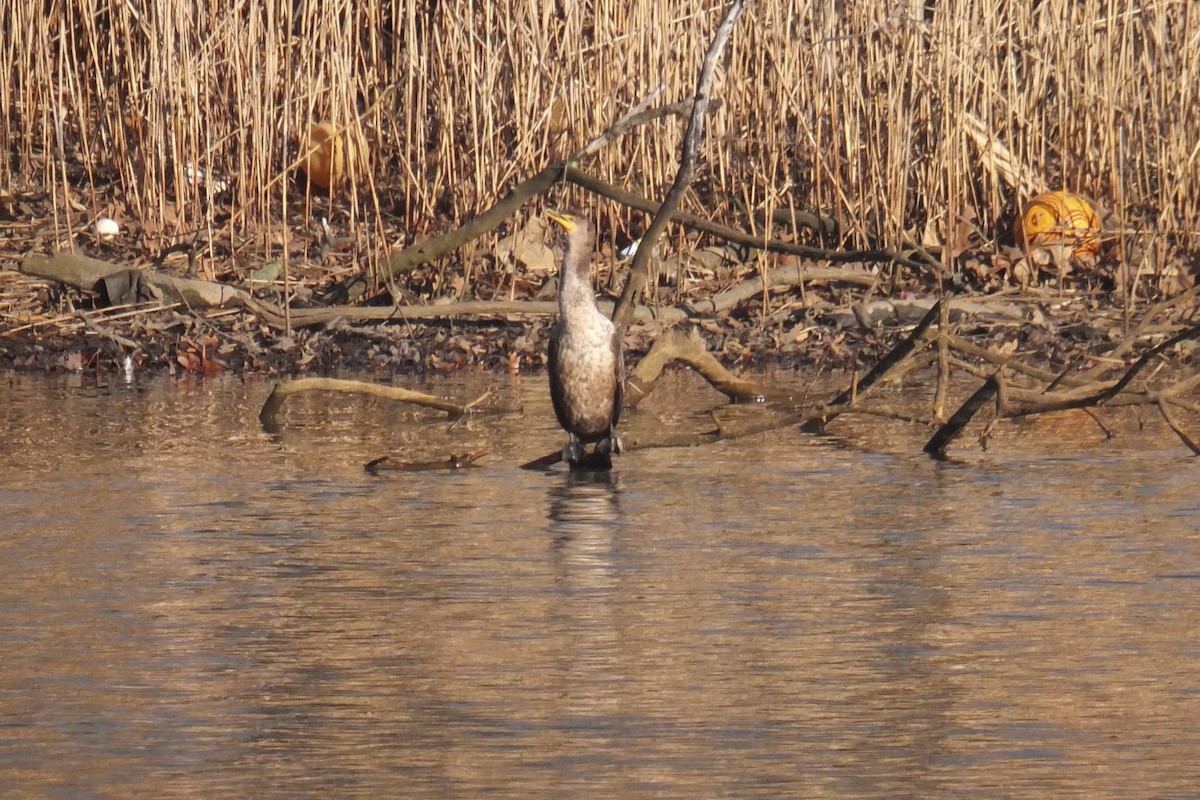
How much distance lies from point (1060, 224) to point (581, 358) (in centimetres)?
580

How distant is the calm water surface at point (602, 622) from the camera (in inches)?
164

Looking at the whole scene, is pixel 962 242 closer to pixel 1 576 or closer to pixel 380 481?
pixel 380 481

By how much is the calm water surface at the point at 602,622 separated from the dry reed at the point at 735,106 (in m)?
4.44

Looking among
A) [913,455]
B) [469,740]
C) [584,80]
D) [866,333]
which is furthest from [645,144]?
[469,740]

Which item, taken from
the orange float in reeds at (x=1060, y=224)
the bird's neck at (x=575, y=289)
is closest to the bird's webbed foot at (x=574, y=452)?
the bird's neck at (x=575, y=289)

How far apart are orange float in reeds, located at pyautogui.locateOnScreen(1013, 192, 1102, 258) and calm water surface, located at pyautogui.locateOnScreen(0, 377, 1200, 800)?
452 cm

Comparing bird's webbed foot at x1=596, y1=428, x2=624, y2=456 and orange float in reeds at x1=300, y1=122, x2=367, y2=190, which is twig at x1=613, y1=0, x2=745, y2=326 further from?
orange float in reeds at x1=300, y1=122, x2=367, y2=190

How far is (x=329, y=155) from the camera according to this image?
562 inches

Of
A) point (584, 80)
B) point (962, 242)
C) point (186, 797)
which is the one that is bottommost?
point (186, 797)

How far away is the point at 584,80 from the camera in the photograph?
13.0 meters

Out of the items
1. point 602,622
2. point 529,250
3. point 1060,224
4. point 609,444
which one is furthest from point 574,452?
point 1060,224

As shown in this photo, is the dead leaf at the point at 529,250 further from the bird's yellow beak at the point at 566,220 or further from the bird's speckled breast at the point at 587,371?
the bird's speckled breast at the point at 587,371

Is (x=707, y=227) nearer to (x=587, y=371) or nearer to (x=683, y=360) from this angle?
(x=683, y=360)

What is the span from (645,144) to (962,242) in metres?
2.01
